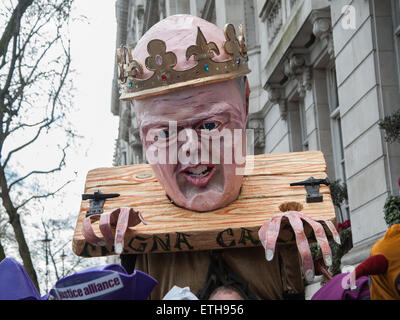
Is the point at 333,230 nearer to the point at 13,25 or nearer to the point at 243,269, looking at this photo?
the point at 243,269

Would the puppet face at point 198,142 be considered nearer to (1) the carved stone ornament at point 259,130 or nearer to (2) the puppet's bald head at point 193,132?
(2) the puppet's bald head at point 193,132

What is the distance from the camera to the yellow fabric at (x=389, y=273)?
120 inches

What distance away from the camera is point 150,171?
16.6ft

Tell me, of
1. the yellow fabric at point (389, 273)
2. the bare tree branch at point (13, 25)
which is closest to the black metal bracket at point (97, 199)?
the yellow fabric at point (389, 273)

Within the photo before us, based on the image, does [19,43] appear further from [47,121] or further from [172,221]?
[172,221]

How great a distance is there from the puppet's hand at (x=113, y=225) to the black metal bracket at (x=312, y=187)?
107 centimetres

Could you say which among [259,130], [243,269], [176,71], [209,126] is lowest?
[243,269]

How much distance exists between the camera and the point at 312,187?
179 inches

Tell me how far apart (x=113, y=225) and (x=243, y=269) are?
873 mm

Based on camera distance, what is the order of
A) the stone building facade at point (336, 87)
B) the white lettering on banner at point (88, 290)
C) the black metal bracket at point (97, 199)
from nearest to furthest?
1. the white lettering on banner at point (88, 290)
2. the black metal bracket at point (97, 199)
3. the stone building facade at point (336, 87)

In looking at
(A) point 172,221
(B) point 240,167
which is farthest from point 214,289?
(B) point 240,167

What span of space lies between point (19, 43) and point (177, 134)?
1024 cm

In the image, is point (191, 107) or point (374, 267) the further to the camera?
point (191, 107)

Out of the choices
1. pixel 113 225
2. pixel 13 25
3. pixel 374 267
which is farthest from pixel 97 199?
pixel 13 25
